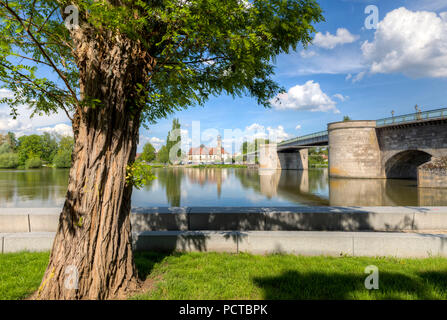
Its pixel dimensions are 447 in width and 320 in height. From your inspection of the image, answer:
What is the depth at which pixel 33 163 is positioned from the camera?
63281mm

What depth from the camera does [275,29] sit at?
13.6 ft

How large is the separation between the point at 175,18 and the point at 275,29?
6.02 feet

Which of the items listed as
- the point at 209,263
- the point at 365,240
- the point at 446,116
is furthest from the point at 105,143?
the point at 446,116

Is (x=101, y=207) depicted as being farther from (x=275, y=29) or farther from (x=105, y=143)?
(x=275, y=29)

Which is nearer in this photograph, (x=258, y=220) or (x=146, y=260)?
(x=146, y=260)

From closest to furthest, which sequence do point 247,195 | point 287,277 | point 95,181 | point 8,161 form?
point 95,181 → point 287,277 → point 247,195 → point 8,161

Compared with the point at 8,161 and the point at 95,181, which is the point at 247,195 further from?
the point at 8,161


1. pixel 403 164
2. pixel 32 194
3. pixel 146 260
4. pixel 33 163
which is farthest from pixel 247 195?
pixel 33 163

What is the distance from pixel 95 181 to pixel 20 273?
2.45 m

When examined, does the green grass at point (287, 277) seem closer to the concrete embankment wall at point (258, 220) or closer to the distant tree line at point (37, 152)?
the concrete embankment wall at point (258, 220)

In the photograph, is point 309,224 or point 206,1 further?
point 309,224

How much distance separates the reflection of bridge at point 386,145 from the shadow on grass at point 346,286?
2716cm

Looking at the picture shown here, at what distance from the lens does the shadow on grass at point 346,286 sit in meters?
3.27
